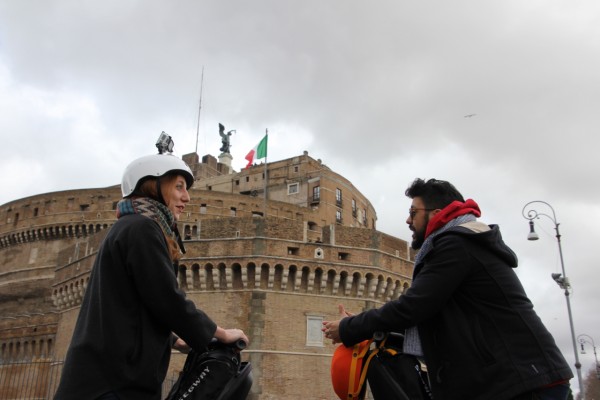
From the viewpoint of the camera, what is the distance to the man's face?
3.94 meters

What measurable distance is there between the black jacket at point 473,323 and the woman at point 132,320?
1062 millimetres

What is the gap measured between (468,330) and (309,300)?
1988cm

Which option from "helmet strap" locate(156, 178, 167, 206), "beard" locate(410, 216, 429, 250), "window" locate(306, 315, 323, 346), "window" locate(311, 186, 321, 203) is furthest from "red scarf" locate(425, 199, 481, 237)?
"window" locate(311, 186, 321, 203)

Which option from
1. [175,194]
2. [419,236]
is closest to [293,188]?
[419,236]

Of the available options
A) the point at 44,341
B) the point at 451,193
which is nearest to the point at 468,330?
the point at 451,193

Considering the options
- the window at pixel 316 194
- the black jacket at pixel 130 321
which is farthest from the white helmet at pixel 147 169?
the window at pixel 316 194

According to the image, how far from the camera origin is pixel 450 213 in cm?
371

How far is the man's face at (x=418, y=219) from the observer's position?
394 cm

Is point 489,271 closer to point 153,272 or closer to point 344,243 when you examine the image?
point 153,272

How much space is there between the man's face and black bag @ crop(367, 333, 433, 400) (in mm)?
713

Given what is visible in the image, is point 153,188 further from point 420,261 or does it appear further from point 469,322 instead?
point 469,322

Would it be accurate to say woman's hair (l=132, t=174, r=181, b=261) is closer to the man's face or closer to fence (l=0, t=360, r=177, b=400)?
the man's face

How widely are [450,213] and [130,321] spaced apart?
2010mm

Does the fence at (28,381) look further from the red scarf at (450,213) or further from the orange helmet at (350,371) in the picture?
the red scarf at (450,213)
